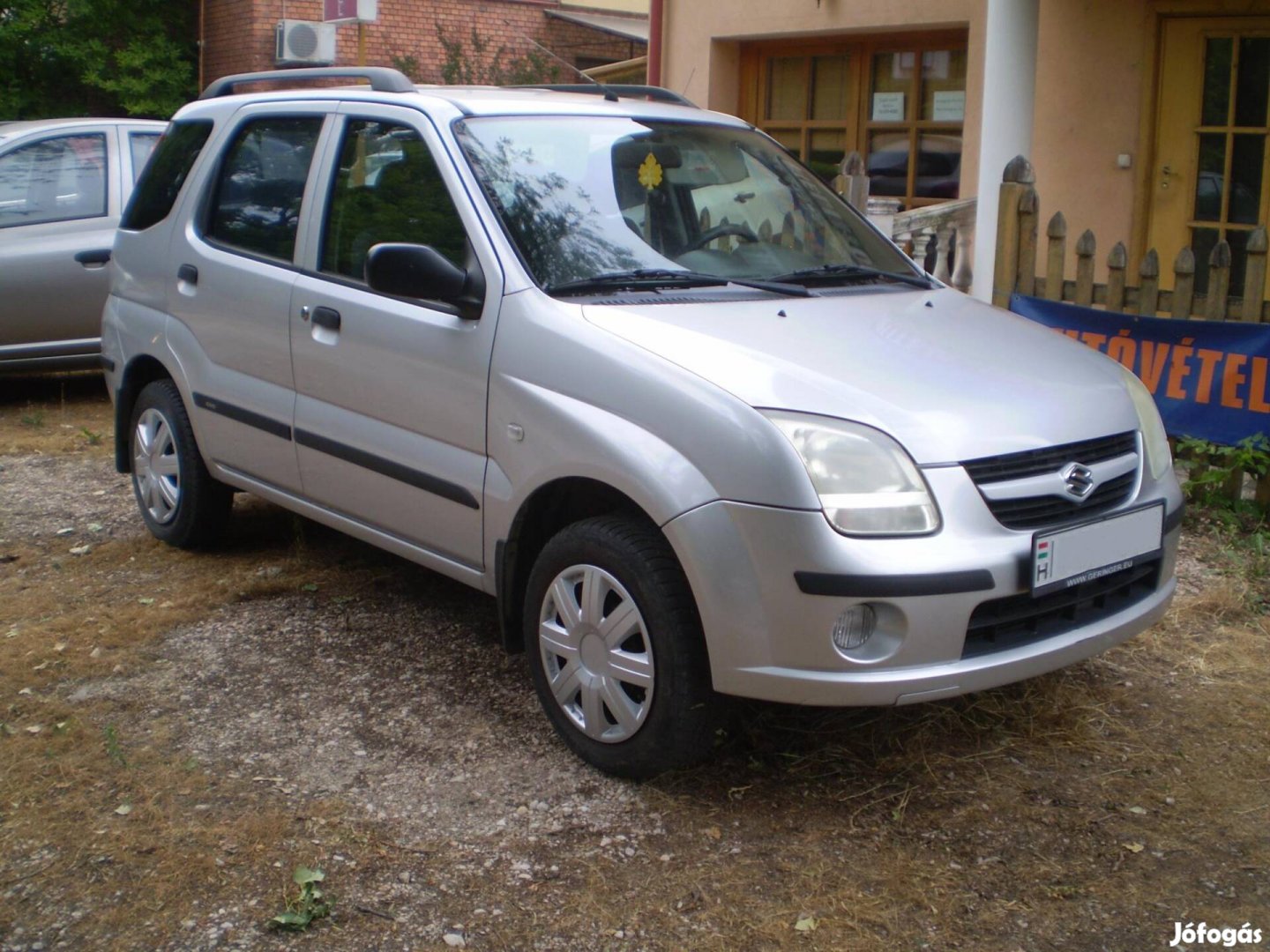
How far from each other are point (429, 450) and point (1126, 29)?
23.7ft

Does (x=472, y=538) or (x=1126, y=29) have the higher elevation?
(x=1126, y=29)

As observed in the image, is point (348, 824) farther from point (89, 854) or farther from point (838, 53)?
point (838, 53)

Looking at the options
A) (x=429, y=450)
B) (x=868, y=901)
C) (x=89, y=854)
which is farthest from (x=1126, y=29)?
(x=89, y=854)

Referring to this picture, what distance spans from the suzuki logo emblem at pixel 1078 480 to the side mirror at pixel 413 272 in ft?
5.71

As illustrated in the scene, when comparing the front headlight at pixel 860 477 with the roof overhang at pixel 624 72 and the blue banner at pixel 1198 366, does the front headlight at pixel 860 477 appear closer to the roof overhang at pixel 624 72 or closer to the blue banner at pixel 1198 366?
the blue banner at pixel 1198 366

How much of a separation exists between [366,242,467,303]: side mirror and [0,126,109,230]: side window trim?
5682mm

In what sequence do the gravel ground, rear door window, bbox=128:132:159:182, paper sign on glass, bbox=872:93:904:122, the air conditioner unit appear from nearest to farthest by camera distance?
the gravel ground < rear door window, bbox=128:132:159:182 < paper sign on glass, bbox=872:93:904:122 < the air conditioner unit

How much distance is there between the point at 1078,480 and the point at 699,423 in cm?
101

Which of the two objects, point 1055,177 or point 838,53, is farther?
point 838,53

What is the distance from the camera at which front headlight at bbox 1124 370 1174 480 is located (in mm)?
4012

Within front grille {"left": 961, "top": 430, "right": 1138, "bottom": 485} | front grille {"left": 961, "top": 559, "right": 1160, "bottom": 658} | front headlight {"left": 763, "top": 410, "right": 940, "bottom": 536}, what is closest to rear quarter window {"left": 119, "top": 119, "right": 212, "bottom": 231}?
front headlight {"left": 763, "top": 410, "right": 940, "bottom": 536}

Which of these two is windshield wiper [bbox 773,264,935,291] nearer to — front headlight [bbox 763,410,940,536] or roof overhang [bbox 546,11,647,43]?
front headlight [bbox 763,410,940,536]

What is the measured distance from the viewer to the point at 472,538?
4203 mm

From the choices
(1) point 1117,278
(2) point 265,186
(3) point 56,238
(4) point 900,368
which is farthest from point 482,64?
(4) point 900,368
